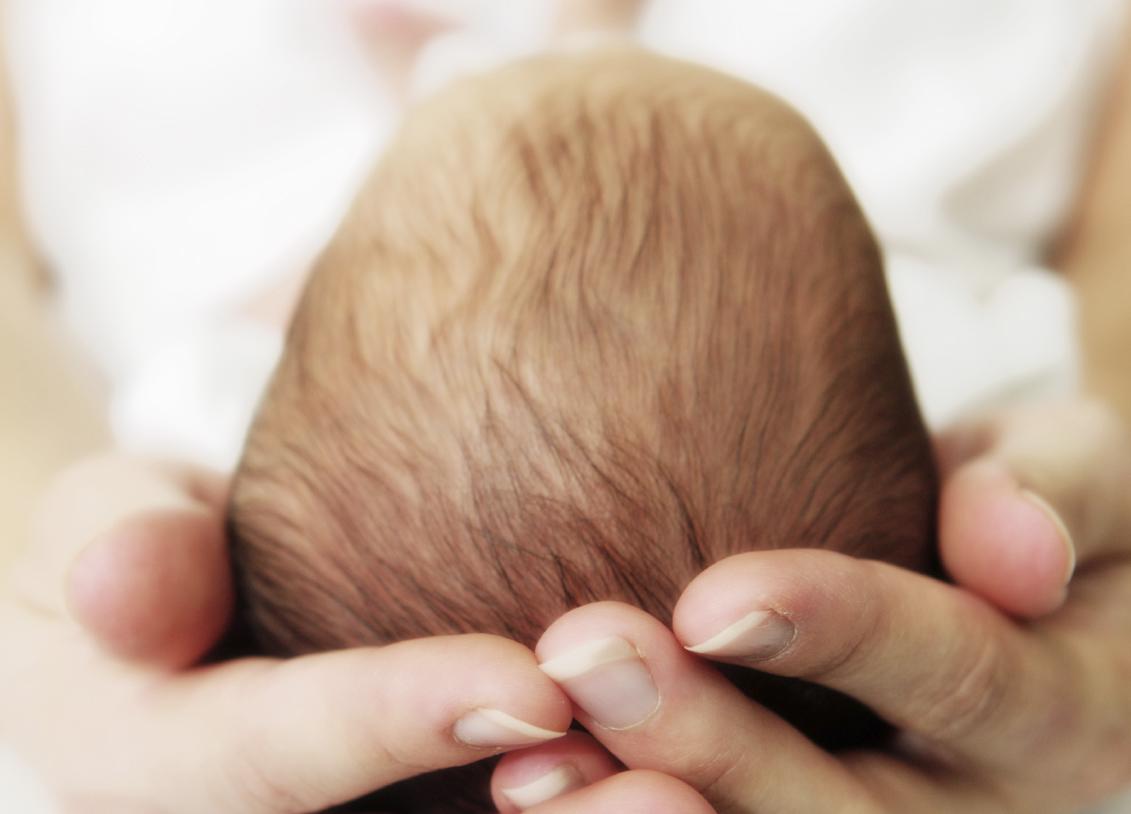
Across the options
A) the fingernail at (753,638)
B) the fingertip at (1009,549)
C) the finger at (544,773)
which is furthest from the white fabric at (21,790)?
the fingertip at (1009,549)

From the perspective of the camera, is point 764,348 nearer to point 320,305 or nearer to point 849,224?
point 849,224

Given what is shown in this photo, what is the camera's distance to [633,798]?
1.39 ft

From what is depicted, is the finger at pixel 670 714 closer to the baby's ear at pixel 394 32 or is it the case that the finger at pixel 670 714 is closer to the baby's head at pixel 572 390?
the baby's head at pixel 572 390

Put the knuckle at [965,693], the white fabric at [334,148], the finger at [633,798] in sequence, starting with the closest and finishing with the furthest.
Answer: the finger at [633,798] < the knuckle at [965,693] < the white fabric at [334,148]

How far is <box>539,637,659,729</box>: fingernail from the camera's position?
0.42 meters

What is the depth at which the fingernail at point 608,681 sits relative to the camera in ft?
1.39

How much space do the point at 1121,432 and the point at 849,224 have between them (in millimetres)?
304

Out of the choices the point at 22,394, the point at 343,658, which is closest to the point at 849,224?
the point at 343,658

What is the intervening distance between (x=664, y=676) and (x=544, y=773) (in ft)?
0.25

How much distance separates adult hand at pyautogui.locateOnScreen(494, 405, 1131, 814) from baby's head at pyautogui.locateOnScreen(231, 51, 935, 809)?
54mm

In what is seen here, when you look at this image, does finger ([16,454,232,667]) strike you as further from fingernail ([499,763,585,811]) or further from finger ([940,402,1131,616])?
finger ([940,402,1131,616])

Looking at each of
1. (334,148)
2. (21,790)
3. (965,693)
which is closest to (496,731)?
(965,693)

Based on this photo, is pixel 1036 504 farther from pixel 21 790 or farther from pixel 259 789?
pixel 21 790

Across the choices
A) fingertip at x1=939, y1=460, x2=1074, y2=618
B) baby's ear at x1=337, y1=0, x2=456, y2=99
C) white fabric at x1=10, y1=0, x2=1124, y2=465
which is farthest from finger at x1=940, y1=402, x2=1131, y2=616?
baby's ear at x1=337, y1=0, x2=456, y2=99
